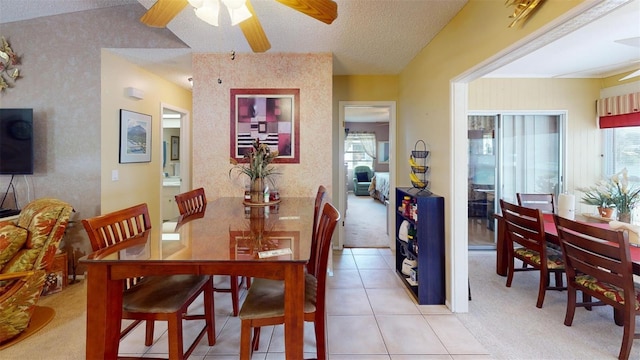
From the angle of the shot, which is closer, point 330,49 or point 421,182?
point 421,182

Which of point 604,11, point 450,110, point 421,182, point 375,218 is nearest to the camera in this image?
point 604,11

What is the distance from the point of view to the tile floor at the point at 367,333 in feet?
6.39

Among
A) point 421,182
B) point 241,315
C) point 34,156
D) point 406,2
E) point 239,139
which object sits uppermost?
point 406,2

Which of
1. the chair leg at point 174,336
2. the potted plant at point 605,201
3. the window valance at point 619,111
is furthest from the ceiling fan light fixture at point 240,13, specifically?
the window valance at point 619,111

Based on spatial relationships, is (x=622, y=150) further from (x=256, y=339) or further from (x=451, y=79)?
(x=256, y=339)

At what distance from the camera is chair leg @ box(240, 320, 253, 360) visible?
4.53ft

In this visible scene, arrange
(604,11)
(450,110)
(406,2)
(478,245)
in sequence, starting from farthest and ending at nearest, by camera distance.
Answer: (478,245)
(450,110)
(406,2)
(604,11)

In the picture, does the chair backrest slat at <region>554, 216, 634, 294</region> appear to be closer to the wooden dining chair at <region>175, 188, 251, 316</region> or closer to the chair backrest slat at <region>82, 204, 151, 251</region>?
the wooden dining chair at <region>175, 188, 251, 316</region>

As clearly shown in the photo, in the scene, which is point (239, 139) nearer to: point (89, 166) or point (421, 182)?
point (89, 166)

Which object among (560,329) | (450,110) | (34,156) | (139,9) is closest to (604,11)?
(450,110)

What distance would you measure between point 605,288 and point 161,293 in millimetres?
2967

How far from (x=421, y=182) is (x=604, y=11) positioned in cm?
177

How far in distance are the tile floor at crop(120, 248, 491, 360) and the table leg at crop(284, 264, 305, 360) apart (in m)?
0.78

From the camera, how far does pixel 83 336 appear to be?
215 cm
